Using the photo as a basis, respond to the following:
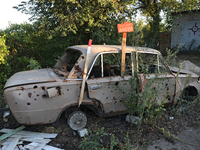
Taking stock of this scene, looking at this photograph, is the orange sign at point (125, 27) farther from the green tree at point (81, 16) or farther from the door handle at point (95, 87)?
the green tree at point (81, 16)

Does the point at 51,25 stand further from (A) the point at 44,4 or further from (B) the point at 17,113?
(B) the point at 17,113

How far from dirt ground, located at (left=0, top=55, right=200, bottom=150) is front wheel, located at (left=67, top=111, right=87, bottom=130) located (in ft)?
0.47

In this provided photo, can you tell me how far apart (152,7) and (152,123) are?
9.00 m

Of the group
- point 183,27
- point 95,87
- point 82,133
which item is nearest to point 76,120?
point 82,133

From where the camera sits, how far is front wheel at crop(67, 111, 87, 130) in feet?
11.3

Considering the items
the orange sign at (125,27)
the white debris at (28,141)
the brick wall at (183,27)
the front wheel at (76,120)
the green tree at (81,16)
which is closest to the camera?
the white debris at (28,141)

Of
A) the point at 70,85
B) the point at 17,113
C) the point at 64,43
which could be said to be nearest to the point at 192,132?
the point at 70,85

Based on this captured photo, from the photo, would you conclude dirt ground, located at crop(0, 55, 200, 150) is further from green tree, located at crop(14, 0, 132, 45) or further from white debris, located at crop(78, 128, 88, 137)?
green tree, located at crop(14, 0, 132, 45)


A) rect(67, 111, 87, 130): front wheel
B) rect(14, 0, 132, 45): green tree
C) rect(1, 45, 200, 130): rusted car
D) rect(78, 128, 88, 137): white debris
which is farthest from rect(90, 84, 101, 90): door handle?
rect(14, 0, 132, 45): green tree

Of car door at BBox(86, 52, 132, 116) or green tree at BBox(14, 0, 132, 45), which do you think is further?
green tree at BBox(14, 0, 132, 45)

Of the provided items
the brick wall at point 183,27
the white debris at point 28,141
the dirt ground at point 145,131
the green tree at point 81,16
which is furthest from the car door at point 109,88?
the brick wall at point 183,27

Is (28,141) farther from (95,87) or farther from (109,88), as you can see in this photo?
(109,88)

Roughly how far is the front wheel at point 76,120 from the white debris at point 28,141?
0.39 meters

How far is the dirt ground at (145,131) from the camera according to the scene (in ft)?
10.4
